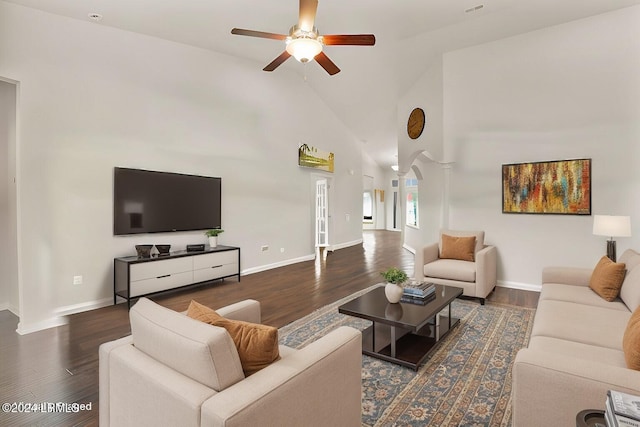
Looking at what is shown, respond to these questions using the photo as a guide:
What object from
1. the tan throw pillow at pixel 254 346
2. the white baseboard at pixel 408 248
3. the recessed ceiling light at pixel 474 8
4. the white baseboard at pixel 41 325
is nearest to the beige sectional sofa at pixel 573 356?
the tan throw pillow at pixel 254 346

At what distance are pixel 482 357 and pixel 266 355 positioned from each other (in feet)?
7.11

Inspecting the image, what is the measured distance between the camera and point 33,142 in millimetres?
3443

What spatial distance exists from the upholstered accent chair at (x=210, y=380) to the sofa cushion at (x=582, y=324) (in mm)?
1481

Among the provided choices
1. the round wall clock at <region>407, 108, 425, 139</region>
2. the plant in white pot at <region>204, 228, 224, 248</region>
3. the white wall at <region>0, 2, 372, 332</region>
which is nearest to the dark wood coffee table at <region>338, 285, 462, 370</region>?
the plant in white pot at <region>204, 228, 224, 248</region>

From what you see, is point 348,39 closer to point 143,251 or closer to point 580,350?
point 580,350

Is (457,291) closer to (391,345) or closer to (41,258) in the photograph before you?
(391,345)

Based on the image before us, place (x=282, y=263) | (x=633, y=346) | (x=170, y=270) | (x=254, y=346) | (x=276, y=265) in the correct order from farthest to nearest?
1. (x=282, y=263)
2. (x=276, y=265)
3. (x=170, y=270)
4. (x=633, y=346)
5. (x=254, y=346)

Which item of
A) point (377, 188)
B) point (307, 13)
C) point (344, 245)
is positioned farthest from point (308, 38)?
point (377, 188)

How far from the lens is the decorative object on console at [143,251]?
420 cm

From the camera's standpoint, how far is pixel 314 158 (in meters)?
7.52

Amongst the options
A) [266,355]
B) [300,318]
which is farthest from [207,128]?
[266,355]

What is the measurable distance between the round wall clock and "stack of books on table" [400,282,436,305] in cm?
424

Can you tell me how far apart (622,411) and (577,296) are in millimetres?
2260

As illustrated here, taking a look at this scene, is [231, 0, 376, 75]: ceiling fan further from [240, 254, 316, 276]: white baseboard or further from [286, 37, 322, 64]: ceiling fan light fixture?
[240, 254, 316, 276]: white baseboard
